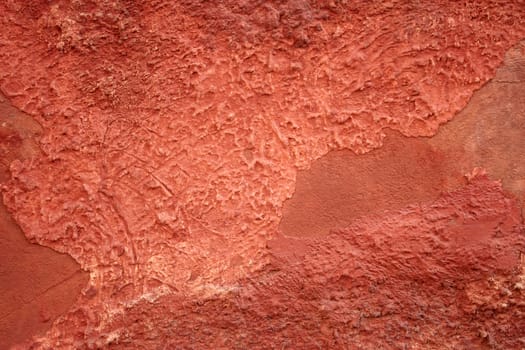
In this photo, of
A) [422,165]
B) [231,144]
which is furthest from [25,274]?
[422,165]

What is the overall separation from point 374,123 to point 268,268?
2.33 feet

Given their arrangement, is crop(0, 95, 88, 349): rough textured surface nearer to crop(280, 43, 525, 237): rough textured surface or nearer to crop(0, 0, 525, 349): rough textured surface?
crop(0, 0, 525, 349): rough textured surface

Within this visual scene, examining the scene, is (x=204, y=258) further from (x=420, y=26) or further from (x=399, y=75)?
(x=420, y=26)

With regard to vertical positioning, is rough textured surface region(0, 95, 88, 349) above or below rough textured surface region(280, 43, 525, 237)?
below

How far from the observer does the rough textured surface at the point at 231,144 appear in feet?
6.58

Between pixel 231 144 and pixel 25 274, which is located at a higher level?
pixel 231 144

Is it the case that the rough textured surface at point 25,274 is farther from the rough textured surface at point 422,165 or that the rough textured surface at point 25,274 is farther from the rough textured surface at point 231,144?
the rough textured surface at point 422,165

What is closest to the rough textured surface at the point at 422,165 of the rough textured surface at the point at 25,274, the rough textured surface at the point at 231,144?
the rough textured surface at the point at 231,144

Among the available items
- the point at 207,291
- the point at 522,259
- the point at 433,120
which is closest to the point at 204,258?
the point at 207,291

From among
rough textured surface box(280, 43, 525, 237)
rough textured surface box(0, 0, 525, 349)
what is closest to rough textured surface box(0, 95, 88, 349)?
rough textured surface box(0, 0, 525, 349)

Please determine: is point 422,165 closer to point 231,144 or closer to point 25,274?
point 231,144

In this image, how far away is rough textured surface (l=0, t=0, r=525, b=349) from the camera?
2006mm

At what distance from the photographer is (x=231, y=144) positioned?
6.82ft

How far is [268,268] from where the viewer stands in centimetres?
204
